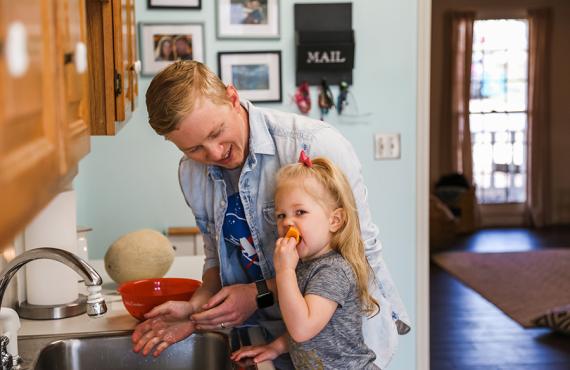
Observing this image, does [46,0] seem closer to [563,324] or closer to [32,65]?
[32,65]

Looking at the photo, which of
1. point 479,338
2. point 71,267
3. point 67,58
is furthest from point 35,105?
point 479,338

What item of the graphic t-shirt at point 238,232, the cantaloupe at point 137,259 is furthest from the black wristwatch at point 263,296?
the cantaloupe at point 137,259

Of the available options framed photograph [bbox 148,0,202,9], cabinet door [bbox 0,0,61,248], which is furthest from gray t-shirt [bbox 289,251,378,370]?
framed photograph [bbox 148,0,202,9]

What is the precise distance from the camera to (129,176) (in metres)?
3.44

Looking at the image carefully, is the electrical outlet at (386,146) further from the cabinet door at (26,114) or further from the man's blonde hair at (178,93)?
the cabinet door at (26,114)

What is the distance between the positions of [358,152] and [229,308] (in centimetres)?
173

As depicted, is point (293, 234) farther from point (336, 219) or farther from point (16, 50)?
point (16, 50)

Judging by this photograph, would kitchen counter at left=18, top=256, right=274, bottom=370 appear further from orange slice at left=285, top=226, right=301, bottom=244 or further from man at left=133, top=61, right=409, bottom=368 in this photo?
orange slice at left=285, top=226, right=301, bottom=244

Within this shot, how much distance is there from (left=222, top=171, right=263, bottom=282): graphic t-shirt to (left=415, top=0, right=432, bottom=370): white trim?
1.63 m

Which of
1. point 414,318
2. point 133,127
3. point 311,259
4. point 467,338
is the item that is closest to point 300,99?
point 133,127

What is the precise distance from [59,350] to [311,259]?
0.61 meters

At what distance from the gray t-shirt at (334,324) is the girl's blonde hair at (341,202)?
0.02m

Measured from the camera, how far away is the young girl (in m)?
1.70

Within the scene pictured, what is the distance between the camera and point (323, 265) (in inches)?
68.4
